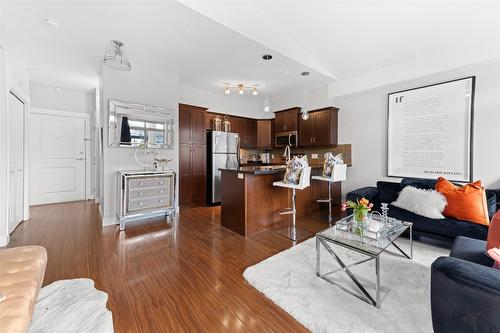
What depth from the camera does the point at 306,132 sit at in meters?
5.16

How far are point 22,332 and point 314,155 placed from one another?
5.35 meters

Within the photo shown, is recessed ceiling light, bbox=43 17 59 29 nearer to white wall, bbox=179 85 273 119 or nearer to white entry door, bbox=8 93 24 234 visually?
white entry door, bbox=8 93 24 234

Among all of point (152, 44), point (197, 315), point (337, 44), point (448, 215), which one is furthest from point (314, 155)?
point (197, 315)

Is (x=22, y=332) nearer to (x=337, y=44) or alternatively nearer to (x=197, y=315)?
(x=197, y=315)

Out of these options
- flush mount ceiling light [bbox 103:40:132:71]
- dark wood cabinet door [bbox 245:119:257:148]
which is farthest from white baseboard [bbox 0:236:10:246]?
dark wood cabinet door [bbox 245:119:257:148]

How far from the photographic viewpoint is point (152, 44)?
9.98ft

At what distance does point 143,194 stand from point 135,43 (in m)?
2.32

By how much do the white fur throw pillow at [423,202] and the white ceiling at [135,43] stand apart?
2749 millimetres

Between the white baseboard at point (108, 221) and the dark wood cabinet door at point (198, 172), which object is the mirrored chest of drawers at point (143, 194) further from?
the dark wood cabinet door at point (198, 172)

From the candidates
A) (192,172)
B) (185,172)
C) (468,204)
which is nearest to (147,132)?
(185,172)

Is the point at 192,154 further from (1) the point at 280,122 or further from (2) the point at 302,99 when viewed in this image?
(2) the point at 302,99

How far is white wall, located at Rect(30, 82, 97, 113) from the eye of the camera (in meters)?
4.70

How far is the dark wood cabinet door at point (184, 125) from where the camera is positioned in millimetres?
4512

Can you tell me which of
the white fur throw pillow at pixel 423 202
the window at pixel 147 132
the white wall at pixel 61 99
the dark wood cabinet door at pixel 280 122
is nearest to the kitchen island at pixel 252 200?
the window at pixel 147 132
